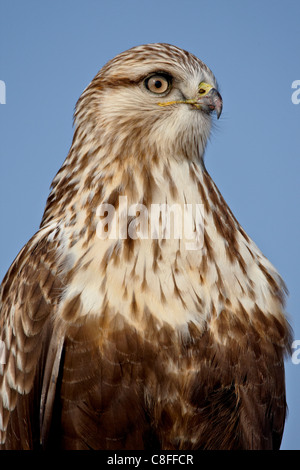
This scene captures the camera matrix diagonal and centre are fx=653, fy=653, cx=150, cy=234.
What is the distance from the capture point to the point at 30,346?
3.91 metres

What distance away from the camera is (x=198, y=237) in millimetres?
3830

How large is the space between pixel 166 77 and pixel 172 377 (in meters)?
1.86

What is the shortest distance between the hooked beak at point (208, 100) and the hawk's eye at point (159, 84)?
212mm

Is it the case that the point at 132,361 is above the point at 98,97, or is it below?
below

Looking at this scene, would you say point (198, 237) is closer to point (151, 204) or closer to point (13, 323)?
point (151, 204)

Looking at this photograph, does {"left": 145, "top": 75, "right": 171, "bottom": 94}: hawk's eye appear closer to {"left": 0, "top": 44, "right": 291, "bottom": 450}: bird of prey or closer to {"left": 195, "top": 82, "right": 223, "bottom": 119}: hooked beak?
{"left": 0, "top": 44, "right": 291, "bottom": 450}: bird of prey

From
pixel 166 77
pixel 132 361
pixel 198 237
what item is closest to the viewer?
pixel 132 361
